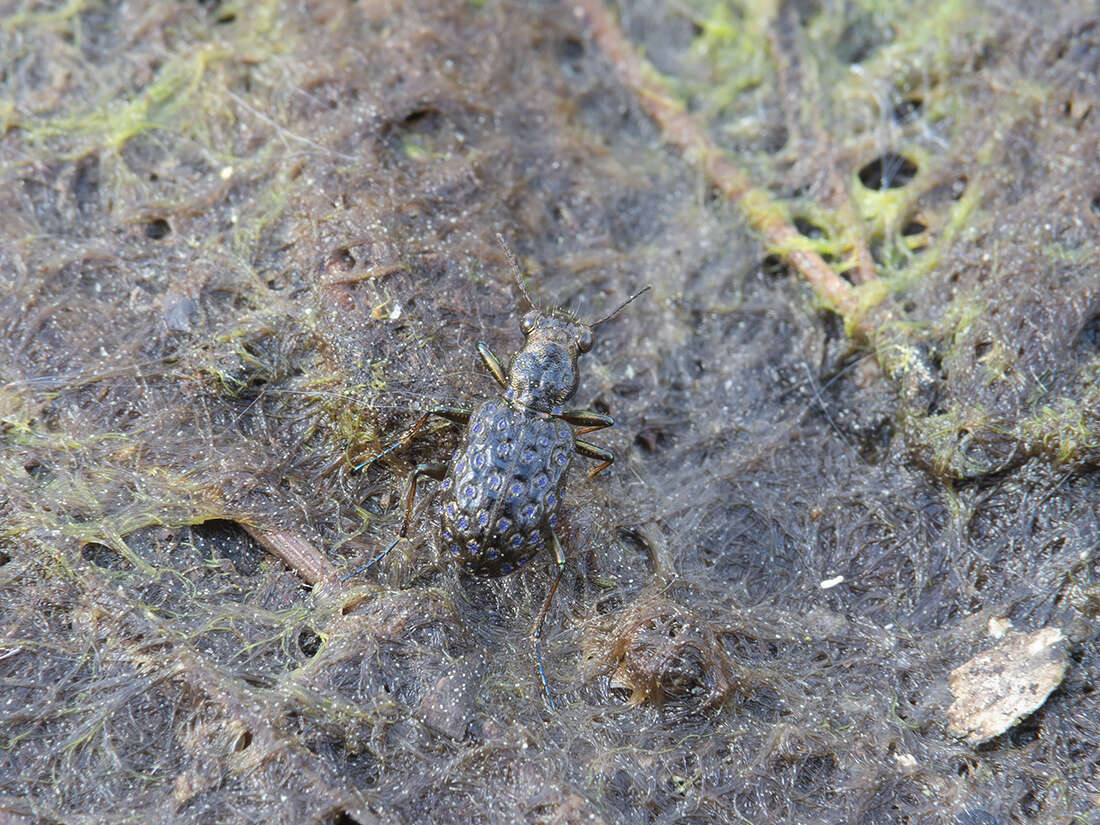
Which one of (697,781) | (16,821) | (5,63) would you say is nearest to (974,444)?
(697,781)

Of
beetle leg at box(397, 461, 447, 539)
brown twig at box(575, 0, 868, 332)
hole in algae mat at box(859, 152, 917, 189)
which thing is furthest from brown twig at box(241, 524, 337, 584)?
hole in algae mat at box(859, 152, 917, 189)

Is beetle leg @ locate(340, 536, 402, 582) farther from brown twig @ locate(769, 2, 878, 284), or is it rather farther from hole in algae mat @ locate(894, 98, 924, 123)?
hole in algae mat @ locate(894, 98, 924, 123)

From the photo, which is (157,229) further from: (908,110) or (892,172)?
(908,110)

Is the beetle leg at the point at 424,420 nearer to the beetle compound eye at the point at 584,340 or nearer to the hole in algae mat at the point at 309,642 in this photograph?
the beetle compound eye at the point at 584,340

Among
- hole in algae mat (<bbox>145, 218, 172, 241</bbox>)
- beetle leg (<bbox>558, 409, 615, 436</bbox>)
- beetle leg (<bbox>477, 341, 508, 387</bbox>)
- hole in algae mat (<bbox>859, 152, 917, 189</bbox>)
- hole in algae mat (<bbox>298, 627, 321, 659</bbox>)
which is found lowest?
hole in algae mat (<bbox>298, 627, 321, 659</bbox>)

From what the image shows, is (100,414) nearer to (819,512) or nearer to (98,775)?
(98,775)
